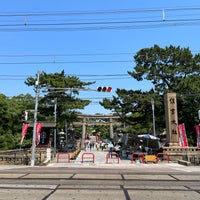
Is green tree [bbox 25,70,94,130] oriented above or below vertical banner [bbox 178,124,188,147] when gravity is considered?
above

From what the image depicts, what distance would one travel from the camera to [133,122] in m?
49.5

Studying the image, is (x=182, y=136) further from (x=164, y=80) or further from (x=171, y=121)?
(x=164, y=80)

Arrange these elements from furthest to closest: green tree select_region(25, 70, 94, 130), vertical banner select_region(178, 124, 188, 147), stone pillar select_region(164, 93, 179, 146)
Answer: green tree select_region(25, 70, 94, 130)
stone pillar select_region(164, 93, 179, 146)
vertical banner select_region(178, 124, 188, 147)

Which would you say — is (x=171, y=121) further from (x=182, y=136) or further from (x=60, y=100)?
(x=60, y=100)

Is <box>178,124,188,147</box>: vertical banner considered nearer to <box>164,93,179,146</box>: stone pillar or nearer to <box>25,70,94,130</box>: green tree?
<box>164,93,179,146</box>: stone pillar

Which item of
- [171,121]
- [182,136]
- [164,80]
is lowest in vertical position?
[182,136]

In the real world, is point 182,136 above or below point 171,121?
below

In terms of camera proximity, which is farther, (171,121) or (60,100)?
(60,100)

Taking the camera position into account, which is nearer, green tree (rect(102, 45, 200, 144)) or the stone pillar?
the stone pillar

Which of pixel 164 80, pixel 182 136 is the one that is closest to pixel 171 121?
pixel 182 136

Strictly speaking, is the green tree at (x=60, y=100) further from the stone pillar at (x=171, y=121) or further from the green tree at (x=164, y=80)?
the stone pillar at (x=171, y=121)

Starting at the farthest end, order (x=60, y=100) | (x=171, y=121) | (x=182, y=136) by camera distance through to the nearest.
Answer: (x=60, y=100), (x=171, y=121), (x=182, y=136)

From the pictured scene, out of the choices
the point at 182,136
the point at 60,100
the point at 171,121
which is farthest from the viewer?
the point at 60,100

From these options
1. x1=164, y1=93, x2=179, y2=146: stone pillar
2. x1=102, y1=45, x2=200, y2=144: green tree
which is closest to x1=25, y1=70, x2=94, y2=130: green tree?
x1=102, y1=45, x2=200, y2=144: green tree
